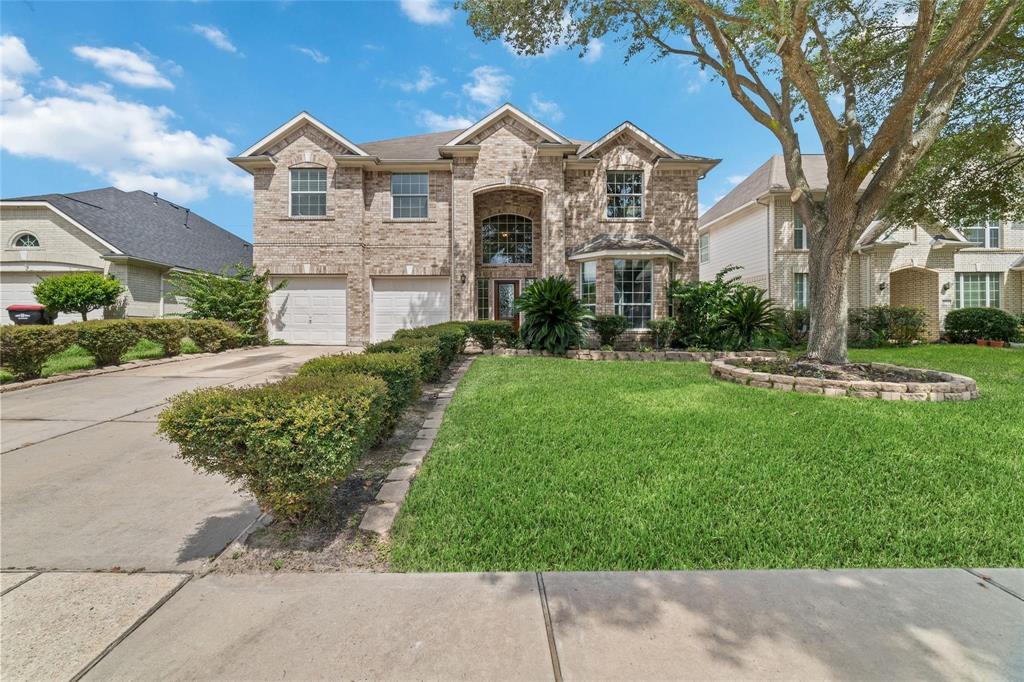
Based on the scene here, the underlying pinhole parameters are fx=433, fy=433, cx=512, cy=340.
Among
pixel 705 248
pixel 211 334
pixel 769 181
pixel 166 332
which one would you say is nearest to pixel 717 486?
pixel 166 332

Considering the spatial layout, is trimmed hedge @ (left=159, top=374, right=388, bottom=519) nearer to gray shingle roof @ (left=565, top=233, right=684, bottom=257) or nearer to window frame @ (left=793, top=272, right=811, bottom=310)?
gray shingle roof @ (left=565, top=233, right=684, bottom=257)

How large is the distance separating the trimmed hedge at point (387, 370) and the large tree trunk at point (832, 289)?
7037 mm

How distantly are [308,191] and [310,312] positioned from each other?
13.2 feet

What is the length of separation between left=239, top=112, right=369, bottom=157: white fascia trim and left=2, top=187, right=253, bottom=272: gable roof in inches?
273

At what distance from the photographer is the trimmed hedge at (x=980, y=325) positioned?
48.6 ft

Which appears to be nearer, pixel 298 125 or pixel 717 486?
pixel 717 486

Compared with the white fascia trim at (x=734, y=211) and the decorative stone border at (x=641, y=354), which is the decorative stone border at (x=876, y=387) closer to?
the decorative stone border at (x=641, y=354)

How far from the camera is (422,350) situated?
6.05 m

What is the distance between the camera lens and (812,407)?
5293 mm

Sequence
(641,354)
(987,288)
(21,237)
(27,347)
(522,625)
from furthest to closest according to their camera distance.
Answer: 1. (987,288)
2. (21,237)
3. (641,354)
4. (27,347)
5. (522,625)

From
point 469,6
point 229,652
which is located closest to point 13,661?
point 229,652

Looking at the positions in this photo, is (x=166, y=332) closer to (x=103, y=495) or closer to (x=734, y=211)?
(x=103, y=495)

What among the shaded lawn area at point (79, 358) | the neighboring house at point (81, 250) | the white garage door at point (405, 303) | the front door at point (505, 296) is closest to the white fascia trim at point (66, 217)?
the neighboring house at point (81, 250)

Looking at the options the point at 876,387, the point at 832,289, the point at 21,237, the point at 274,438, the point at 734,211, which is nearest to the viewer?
the point at 274,438
